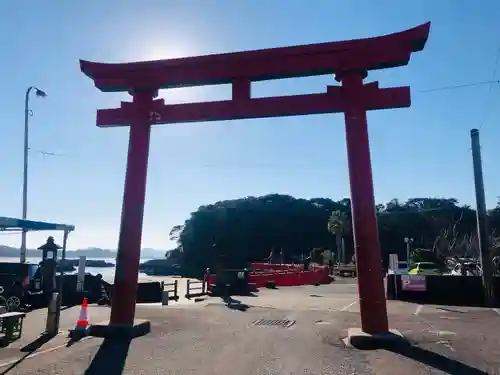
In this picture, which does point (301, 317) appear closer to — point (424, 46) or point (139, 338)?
point (139, 338)

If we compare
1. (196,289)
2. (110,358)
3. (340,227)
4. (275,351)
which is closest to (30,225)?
(110,358)

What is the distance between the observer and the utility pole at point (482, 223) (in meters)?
15.3

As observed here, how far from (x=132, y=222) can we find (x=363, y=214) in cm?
495

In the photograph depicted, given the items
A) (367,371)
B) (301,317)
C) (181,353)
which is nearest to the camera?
(367,371)

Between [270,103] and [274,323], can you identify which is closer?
[270,103]

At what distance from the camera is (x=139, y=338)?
908 centimetres

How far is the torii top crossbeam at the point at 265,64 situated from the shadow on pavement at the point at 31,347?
5758 mm

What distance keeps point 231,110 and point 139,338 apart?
5301mm

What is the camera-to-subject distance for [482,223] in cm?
1570

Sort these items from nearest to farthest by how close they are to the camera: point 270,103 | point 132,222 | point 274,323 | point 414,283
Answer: point 132,222 < point 270,103 < point 274,323 < point 414,283

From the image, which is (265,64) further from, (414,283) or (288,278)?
(288,278)

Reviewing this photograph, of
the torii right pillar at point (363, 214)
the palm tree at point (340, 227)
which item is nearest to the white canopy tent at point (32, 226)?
the torii right pillar at point (363, 214)

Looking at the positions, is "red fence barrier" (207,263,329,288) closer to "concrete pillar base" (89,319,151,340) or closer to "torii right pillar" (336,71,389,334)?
"concrete pillar base" (89,319,151,340)

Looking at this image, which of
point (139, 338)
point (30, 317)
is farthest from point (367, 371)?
point (30, 317)
